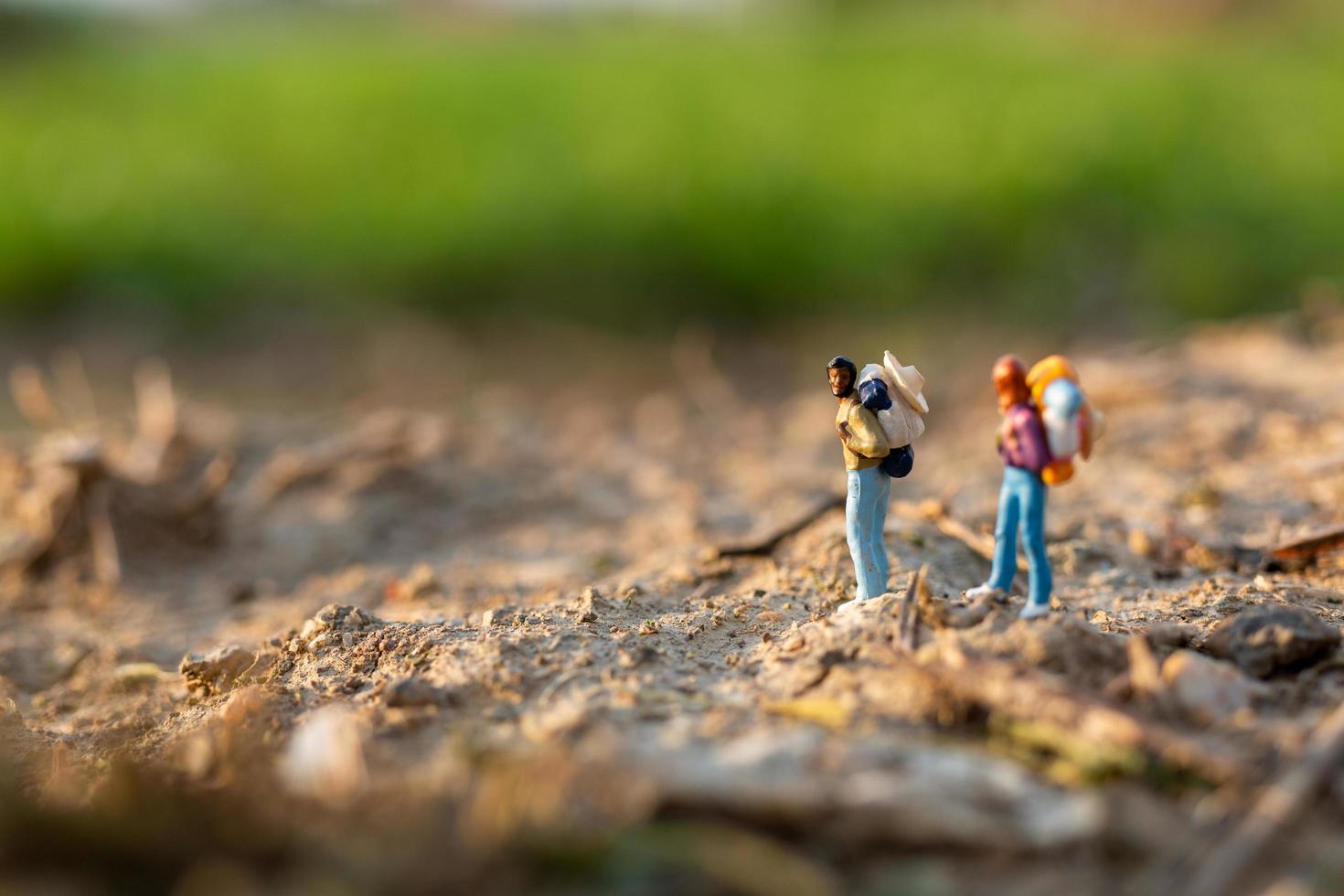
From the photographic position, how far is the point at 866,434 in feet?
8.34

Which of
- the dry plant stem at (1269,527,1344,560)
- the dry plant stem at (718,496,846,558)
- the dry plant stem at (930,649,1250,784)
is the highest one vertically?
the dry plant stem at (718,496,846,558)

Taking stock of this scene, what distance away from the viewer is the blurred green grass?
7.31 metres

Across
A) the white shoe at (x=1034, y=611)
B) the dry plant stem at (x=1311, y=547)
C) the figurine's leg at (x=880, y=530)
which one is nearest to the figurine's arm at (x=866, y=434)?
the figurine's leg at (x=880, y=530)

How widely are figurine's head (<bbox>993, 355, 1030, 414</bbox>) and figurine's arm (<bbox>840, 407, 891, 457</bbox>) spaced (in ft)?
0.84

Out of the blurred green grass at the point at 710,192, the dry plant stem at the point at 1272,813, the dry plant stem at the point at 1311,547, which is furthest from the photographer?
the blurred green grass at the point at 710,192

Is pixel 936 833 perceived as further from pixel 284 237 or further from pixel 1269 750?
pixel 284 237

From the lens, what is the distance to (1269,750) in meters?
1.96

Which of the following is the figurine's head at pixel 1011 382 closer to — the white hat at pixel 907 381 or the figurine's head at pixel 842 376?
the white hat at pixel 907 381

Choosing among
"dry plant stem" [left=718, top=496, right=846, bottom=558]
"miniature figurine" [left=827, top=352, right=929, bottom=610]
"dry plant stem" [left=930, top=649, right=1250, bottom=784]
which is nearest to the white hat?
"miniature figurine" [left=827, top=352, right=929, bottom=610]

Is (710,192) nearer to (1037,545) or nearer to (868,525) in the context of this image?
(868,525)

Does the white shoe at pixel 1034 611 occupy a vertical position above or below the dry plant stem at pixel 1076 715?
above

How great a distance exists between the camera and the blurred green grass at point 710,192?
24.0 ft

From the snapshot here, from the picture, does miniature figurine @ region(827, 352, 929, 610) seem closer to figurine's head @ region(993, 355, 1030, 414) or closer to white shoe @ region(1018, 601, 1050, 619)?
figurine's head @ region(993, 355, 1030, 414)

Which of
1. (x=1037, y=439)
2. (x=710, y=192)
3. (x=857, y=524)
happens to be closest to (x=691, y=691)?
(x=857, y=524)
